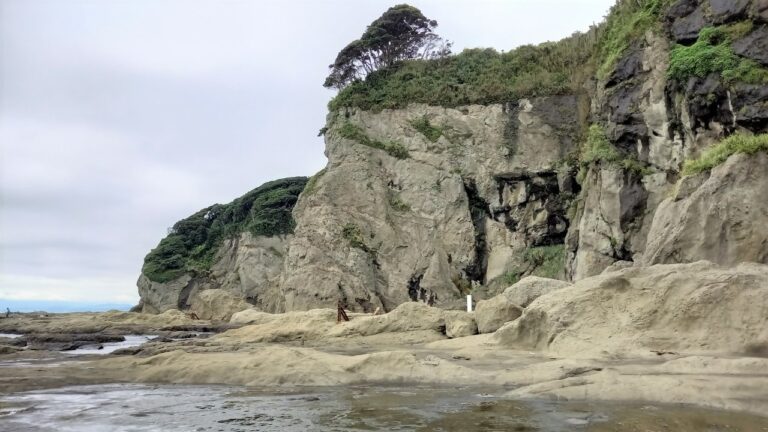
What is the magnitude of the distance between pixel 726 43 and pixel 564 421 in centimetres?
2054

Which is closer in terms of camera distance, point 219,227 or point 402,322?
point 402,322

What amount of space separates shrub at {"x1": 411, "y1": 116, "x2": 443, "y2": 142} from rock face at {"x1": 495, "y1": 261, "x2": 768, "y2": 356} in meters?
28.2

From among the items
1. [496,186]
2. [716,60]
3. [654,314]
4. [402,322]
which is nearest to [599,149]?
[716,60]

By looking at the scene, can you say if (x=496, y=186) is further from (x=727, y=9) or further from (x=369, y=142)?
(x=727, y=9)

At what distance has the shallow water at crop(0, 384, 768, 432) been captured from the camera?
21.2 feet

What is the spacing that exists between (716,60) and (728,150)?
18.2 feet

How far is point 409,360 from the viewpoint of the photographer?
35.1ft

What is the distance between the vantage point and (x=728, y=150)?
691 inches

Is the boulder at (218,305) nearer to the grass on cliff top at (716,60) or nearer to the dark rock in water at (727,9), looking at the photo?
the grass on cliff top at (716,60)

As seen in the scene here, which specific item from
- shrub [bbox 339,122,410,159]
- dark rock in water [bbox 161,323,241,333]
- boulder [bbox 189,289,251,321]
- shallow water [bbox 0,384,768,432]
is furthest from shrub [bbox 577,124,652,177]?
boulder [bbox 189,289,251,321]

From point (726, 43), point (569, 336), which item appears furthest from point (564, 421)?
point (726, 43)

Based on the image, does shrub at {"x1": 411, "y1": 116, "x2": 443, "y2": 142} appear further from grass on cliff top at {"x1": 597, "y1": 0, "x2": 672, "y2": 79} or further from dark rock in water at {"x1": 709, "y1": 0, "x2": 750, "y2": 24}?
dark rock in water at {"x1": 709, "y1": 0, "x2": 750, "y2": 24}

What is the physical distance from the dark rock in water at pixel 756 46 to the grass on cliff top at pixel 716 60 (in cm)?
18

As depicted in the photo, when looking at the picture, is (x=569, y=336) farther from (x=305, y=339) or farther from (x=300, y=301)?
(x=300, y=301)
